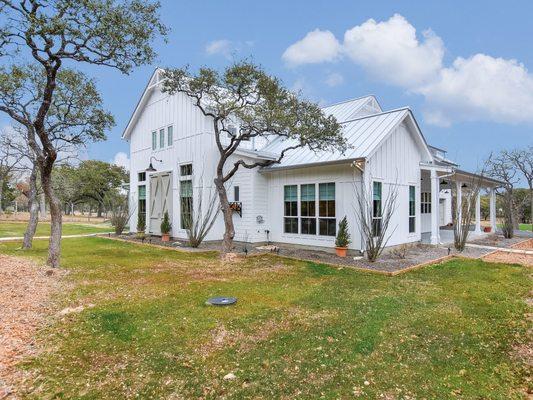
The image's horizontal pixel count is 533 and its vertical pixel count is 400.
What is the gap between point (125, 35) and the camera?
809 centimetres

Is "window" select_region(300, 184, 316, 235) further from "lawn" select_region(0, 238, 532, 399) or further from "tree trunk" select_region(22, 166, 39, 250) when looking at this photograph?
"tree trunk" select_region(22, 166, 39, 250)

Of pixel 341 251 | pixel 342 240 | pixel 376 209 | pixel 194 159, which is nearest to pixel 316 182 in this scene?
pixel 376 209

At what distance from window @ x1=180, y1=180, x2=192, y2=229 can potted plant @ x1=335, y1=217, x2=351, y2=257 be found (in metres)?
6.76

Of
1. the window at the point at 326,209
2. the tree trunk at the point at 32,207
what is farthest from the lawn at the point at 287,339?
the tree trunk at the point at 32,207

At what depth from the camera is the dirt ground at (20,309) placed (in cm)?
382

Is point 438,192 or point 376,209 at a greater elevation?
point 438,192

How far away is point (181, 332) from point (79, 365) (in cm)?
130

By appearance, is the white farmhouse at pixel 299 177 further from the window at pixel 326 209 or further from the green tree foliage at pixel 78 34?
the green tree foliage at pixel 78 34

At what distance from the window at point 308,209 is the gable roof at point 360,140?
103 centimetres

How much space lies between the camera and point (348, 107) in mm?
18734

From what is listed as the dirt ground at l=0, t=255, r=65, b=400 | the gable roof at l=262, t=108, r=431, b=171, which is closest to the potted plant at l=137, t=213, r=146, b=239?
the gable roof at l=262, t=108, r=431, b=171

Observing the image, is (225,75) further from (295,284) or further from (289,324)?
(289,324)

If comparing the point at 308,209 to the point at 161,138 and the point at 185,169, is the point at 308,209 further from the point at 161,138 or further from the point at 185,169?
the point at 161,138

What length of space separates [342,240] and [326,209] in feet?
4.64
